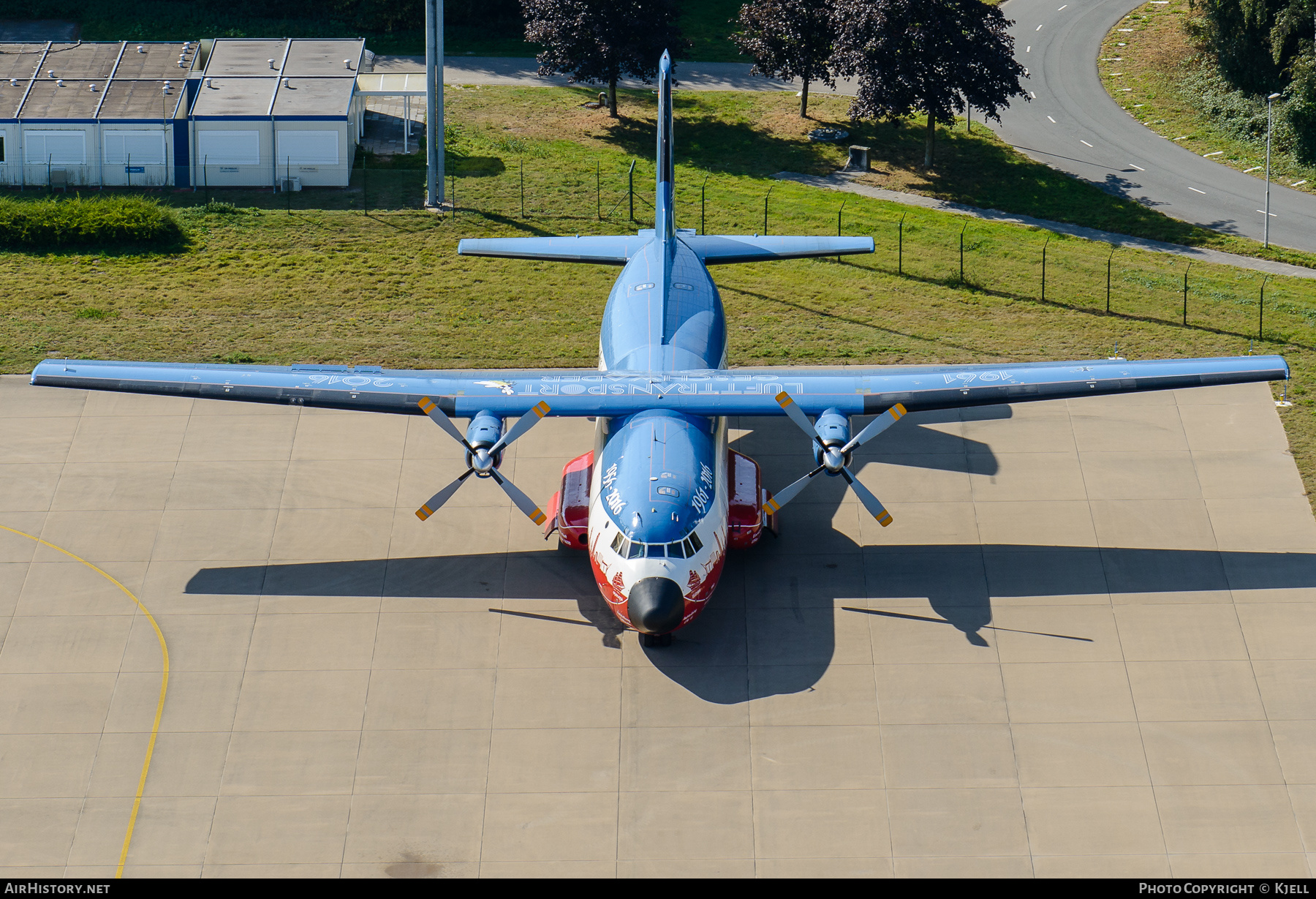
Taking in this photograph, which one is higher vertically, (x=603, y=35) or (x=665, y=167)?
(x=603, y=35)

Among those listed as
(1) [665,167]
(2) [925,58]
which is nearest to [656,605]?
(1) [665,167]

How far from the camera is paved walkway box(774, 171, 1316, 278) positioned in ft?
183

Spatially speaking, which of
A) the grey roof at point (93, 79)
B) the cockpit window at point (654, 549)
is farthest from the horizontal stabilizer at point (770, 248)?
the grey roof at point (93, 79)

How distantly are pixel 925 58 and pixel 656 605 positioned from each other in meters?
38.6

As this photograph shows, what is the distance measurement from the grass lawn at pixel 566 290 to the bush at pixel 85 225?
86 centimetres

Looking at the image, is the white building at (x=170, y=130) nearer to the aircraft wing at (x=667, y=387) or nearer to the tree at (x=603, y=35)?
the tree at (x=603, y=35)

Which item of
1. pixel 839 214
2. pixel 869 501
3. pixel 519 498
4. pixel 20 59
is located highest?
pixel 20 59

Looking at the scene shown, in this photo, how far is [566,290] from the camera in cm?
5150

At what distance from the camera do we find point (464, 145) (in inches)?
2522

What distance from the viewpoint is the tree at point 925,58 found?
59625 mm

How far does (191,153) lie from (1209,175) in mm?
48758

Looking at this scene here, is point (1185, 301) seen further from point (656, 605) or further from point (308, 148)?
point (308, 148)

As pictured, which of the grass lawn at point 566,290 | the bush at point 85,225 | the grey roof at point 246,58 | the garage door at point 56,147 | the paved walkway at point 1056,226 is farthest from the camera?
the grey roof at point 246,58

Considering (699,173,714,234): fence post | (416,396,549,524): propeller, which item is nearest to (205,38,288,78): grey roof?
(699,173,714,234): fence post
